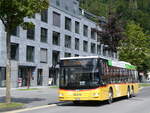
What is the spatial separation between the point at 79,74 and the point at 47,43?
3711cm

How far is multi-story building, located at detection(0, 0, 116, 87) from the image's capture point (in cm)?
4766

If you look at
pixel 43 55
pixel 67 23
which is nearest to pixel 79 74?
pixel 43 55

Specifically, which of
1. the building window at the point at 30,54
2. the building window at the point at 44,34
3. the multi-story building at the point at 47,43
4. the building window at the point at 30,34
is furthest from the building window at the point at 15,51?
the building window at the point at 44,34

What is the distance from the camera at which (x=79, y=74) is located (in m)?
18.4

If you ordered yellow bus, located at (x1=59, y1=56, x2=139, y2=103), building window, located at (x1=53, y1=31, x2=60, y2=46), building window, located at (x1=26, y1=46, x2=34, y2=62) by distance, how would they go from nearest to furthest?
yellow bus, located at (x1=59, y1=56, x2=139, y2=103), building window, located at (x1=26, y1=46, x2=34, y2=62), building window, located at (x1=53, y1=31, x2=60, y2=46)

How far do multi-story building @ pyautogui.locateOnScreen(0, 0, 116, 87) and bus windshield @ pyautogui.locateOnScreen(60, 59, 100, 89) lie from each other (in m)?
23.1

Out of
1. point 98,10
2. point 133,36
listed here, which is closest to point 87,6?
point 98,10

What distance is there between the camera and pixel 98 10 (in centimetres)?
9981

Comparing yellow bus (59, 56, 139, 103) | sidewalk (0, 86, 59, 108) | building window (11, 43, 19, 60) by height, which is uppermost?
building window (11, 43, 19, 60)

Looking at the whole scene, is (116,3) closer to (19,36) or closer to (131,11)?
(131,11)

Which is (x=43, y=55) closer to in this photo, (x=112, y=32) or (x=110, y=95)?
(x=112, y=32)

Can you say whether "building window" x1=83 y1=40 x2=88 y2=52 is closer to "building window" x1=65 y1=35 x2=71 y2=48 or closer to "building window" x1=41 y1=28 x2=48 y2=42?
"building window" x1=65 y1=35 x2=71 y2=48

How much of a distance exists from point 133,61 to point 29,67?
17.8m

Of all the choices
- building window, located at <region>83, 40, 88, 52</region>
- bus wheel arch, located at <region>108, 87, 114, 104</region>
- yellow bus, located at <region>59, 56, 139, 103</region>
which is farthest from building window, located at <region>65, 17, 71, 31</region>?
yellow bus, located at <region>59, 56, 139, 103</region>
